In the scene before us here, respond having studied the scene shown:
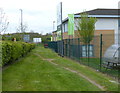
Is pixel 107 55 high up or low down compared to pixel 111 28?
down

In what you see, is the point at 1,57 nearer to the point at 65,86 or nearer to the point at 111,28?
the point at 65,86

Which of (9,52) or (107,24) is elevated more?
(107,24)

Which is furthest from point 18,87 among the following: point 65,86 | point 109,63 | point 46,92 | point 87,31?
point 87,31

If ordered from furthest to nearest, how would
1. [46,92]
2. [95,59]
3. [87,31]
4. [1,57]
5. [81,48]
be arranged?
1. [87,31]
2. [81,48]
3. [95,59]
4. [1,57]
5. [46,92]

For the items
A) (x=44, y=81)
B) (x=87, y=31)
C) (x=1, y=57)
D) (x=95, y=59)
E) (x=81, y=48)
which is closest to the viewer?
(x=44, y=81)

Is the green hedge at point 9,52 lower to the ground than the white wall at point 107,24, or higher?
lower

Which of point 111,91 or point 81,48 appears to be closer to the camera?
point 111,91

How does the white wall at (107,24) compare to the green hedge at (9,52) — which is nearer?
the green hedge at (9,52)

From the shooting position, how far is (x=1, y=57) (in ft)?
31.0

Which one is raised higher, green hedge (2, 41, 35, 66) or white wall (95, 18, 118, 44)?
white wall (95, 18, 118, 44)

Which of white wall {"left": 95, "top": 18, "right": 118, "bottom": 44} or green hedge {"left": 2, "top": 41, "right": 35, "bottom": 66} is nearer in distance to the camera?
green hedge {"left": 2, "top": 41, "right": 35, "bottom": 66}

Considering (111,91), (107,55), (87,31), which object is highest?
(87,31)

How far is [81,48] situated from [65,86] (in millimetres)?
10852

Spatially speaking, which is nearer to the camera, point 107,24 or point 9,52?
point 9,52
